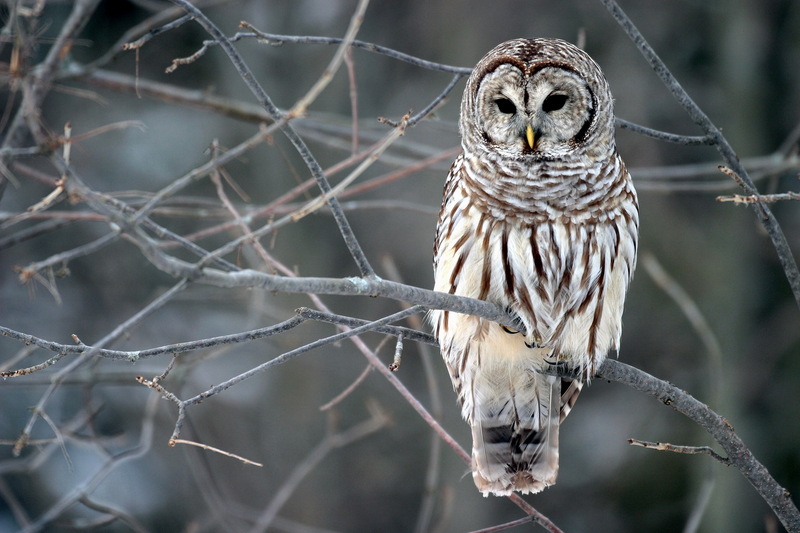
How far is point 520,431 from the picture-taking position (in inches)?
173

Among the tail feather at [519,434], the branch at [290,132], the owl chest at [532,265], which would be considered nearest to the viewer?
the branch at [290,132]

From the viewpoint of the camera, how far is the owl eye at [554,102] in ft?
12.7

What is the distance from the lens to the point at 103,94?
355 inches

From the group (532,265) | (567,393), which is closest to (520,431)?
(567,393)

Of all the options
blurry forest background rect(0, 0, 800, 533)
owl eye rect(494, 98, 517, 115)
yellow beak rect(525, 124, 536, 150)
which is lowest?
blurry forest background rect(0, 0, 800, 533)

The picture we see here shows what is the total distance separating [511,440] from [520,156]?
5.00 ft

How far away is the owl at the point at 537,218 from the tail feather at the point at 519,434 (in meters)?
0.17

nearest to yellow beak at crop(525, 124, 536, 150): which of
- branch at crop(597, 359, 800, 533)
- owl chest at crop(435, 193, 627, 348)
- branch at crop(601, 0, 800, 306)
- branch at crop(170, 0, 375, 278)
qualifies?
owl chest at crop(435, 193, 627, 348)

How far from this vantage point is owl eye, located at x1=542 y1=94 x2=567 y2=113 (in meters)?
3.86

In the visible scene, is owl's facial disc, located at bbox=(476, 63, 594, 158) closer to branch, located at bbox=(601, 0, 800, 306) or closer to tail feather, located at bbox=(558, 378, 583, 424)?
branch, located at bbox=(601, 0, 800, 306)

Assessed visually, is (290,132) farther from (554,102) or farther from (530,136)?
(554,102)

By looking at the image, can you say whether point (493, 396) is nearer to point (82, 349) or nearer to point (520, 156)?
point (520, 156)

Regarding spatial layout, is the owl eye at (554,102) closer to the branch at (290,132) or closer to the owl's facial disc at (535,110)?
the owl's facial disc at (535,110)

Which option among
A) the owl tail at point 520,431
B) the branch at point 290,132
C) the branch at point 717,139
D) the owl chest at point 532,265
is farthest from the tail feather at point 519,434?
the branch at point 290,132
